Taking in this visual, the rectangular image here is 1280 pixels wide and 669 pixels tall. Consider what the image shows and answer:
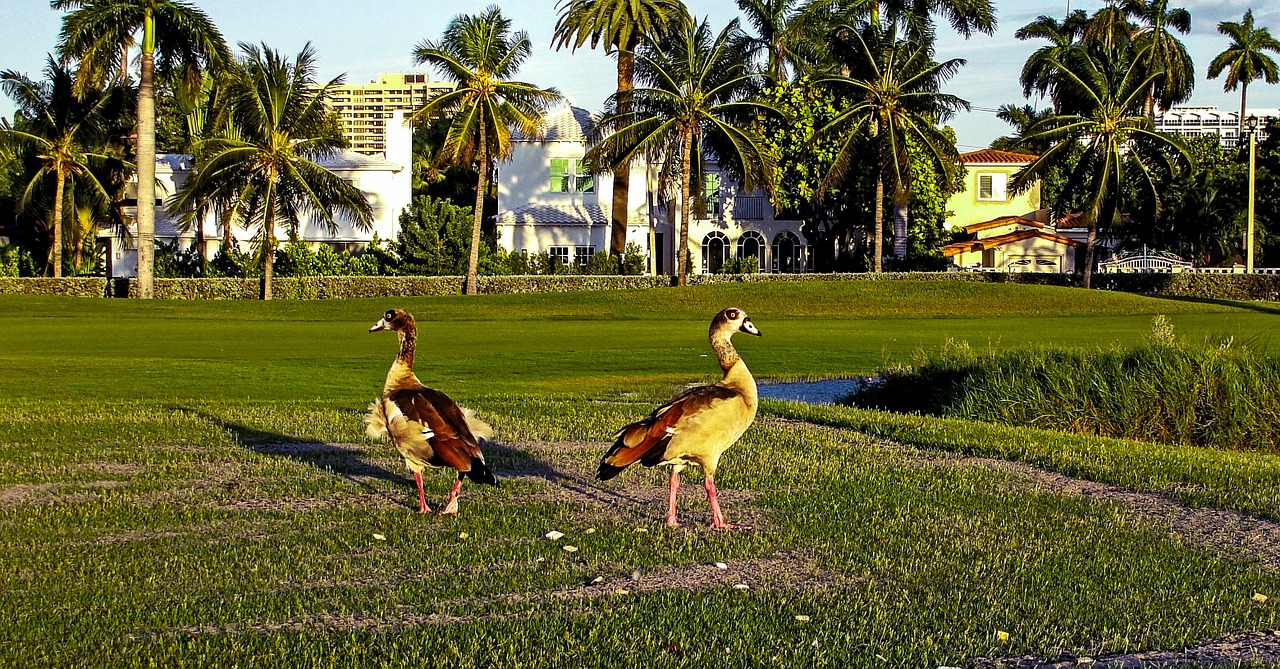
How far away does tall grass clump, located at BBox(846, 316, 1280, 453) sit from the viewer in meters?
15.4

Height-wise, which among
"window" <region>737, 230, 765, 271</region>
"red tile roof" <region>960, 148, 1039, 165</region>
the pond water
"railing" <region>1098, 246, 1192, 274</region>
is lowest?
the pond water

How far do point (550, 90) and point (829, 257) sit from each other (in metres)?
23.1

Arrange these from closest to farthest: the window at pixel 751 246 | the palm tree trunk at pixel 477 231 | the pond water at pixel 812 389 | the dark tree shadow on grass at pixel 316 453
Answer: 1. the dark tree shadow on grass at pixel 316 453
2. the pond water at pixel 812 389
3. the palm tree trunk at pixel 477 231
4. the window at pixel 751 246

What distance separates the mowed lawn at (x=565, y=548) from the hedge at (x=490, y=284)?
128 ft

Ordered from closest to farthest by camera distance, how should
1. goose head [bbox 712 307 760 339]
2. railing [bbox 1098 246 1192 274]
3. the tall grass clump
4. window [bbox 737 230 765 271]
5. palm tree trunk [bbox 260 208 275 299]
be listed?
goose head [bbox 712 307 760 339], the tall grass clump, palm tree trunk [bbox 260 208 275 299], railing [bbox 1098 246 1192 274], window [bbox 737 230 765 271]

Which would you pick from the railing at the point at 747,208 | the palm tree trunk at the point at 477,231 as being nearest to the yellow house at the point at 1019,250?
the railing at the point at 747,208

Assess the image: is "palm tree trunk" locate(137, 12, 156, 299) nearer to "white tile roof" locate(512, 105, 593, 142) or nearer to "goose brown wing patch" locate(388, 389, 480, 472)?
"white tile roof" locate(512, 105, 593, 142)

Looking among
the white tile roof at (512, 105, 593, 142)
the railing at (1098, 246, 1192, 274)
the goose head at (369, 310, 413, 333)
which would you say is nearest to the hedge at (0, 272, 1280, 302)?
the railing at (1098, 246, 1192, 274)

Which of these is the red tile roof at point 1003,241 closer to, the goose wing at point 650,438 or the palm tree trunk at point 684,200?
the palm tree trunk at point 684,200

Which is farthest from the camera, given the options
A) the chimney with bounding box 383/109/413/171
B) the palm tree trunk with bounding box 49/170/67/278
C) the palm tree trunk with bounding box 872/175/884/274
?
the chimney with bounding box 383/109/413/171

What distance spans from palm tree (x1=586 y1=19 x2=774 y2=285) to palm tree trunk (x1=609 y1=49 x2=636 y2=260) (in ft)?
1.09

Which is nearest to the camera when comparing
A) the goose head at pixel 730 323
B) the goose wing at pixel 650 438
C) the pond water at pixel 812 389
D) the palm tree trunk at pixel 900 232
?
the goose wing at pixel 650 438

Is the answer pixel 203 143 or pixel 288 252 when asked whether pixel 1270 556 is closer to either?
pixel 203 143

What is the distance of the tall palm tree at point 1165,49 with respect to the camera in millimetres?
78562
